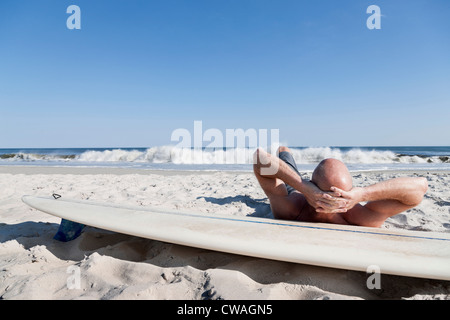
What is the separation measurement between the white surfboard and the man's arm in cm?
19

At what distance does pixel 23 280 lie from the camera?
4.73 feet

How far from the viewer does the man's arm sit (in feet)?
5.39

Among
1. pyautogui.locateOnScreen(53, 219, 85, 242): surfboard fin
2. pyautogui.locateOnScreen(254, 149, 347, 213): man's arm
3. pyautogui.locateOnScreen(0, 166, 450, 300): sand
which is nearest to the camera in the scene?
pyautogui.locateOnScreen(0, 166, 450, 300): sand

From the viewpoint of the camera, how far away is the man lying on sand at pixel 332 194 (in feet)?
5.43

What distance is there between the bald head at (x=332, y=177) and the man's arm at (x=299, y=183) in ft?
0.16

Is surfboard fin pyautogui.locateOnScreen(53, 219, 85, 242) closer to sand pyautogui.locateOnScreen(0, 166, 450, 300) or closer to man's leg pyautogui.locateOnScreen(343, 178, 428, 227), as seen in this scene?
sand pyautogui.locateOnScreen(0, 166, 450, 300)

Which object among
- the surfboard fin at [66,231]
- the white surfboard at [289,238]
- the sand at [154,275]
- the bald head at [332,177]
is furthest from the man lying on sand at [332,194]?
the surfboard fin at [66,231]

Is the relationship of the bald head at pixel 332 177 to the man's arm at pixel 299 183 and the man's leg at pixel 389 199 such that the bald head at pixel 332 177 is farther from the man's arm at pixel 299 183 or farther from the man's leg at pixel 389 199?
the man's leg at pixel 389 199

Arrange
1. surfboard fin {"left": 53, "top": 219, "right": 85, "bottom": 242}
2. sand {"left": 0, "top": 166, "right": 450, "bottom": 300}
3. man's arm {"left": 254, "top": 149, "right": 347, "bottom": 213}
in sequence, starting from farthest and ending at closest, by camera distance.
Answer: surfboard fin {"left": 53, "top": 219, "right": 85, "bottom": 242}
man's arm {"left": 254, "top": 149, "right": 347, "bottom": 213}
sand {"left": 0, "top": 166, "right": 450, "bottom": 300}

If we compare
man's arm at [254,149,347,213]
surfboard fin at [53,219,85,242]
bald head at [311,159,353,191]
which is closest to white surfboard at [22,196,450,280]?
surfboard fin at [53,219,85,242]

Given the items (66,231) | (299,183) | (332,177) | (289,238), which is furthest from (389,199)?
(66,231)

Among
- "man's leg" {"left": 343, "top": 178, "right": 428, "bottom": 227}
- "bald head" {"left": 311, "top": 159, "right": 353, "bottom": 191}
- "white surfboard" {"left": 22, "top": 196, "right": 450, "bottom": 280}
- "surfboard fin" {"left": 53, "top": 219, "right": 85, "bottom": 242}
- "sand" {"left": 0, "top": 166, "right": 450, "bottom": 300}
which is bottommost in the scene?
"sand" {"left": 0, "top": 166, "right": 450, "bottom": 300}

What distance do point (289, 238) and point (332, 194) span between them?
0.38 meters
